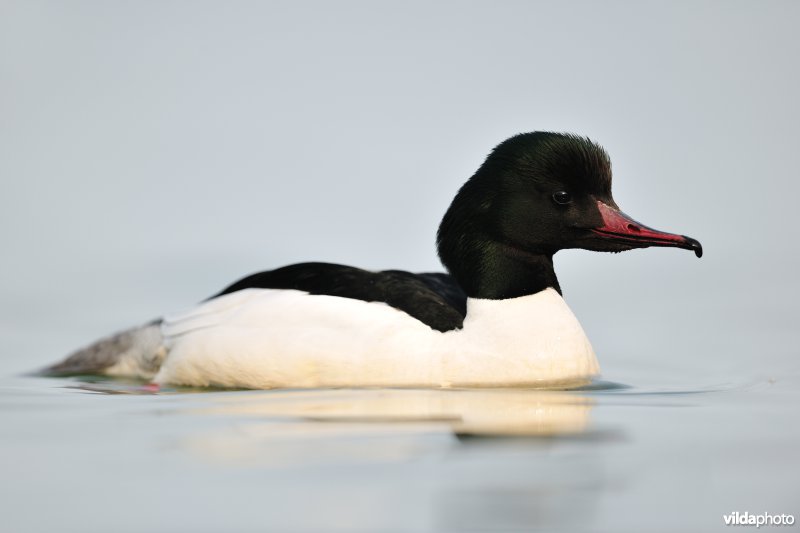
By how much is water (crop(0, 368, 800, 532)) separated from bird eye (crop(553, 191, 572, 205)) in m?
1.09

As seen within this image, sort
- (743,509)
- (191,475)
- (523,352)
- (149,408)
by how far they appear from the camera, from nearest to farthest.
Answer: (743,509)
(191,475)
(149,408)
(523,352)

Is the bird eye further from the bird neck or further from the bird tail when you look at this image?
the bird tail

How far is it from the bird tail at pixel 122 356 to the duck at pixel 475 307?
542mm

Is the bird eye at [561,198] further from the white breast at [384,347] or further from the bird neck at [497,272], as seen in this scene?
the white breast at [384,347]

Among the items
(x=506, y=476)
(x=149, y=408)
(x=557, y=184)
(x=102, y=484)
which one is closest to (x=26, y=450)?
(x=102, y=484)

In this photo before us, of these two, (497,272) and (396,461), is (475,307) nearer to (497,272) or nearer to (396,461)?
(497,272)

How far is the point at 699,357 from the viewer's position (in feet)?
28.1

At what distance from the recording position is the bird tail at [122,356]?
26.1 feet

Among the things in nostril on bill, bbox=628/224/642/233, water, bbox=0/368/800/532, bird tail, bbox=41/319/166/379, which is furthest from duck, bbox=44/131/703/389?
bird tail, bbox=41/319/166/379

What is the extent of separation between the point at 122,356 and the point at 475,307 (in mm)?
2404

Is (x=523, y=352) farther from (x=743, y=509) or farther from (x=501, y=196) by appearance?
(x=743, y=509)

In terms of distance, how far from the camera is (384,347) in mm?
6859

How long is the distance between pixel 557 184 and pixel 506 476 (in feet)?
8.89

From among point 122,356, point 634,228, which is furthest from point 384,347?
point 122,356
